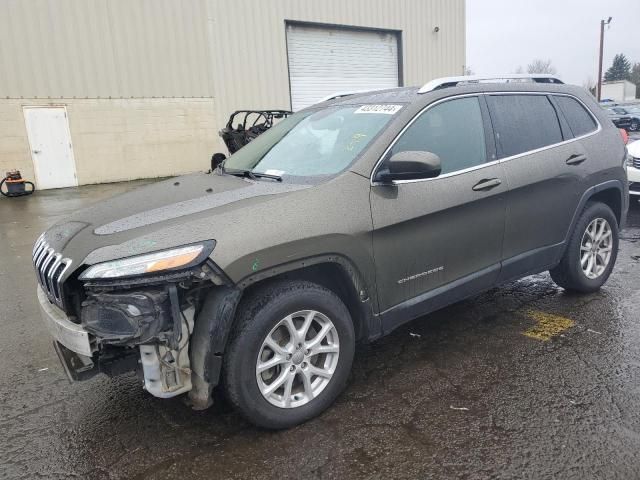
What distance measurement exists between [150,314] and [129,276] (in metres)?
0.20

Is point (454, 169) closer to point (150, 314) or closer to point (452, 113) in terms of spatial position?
point (452, 113)

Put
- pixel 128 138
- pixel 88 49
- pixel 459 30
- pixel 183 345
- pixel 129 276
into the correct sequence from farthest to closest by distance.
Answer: pixel 459 30
pixel 128 138
pixel 88 49
pixel 183 345
pixel 129 276

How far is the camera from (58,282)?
254cm

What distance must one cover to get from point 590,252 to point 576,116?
3.87 feet

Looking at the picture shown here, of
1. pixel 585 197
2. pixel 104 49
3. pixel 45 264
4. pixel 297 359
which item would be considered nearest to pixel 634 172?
pixel 585 197

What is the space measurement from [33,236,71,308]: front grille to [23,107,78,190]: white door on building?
13527 mm

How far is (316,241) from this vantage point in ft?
9.14

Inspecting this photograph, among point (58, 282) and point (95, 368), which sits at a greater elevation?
point (58, 282)

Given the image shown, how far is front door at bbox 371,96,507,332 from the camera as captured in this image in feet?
10.3

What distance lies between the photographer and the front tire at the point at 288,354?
8.61 ft

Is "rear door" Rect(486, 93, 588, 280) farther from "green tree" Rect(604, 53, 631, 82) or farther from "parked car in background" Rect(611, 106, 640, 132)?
"green tree" Rect(604, 53, 631, 82)

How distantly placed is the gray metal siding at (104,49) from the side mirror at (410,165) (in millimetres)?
14482

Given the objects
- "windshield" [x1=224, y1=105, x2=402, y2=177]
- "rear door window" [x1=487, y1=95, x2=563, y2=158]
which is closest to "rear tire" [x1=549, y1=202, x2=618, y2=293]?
"rear door window" [x1=487, y1=95, x2=563, y2=158]

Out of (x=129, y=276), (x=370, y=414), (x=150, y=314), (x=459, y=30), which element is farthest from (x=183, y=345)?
(x=459, y=30)
